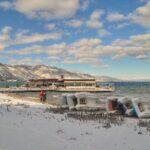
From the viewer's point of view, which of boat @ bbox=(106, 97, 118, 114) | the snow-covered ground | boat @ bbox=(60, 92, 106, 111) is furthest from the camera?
boat @ bbox=(60, 92, 106, 111)

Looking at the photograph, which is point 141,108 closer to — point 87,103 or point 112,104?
point 112,104

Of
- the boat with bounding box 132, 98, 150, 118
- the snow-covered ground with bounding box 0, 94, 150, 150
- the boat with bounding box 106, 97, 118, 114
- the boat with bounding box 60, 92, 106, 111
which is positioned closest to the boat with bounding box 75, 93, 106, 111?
the boat with bounding box 60, 92, 106, 111

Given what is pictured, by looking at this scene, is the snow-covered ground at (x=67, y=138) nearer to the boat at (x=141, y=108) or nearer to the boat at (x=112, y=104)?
the boat at (x=141, y=108)

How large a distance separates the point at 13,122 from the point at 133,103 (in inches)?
553

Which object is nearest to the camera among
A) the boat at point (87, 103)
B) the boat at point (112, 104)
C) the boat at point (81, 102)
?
the boat at point (112, 104)

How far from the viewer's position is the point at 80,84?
117 m

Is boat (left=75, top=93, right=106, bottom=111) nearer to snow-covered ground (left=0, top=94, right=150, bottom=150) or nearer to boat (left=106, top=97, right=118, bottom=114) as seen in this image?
boat (left=106, top=97, right=118, bottom=114)

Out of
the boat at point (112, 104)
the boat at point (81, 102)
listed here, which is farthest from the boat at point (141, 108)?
the boat at point (81, 102)

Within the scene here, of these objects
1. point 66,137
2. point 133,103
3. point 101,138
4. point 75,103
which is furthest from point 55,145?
point 75,103

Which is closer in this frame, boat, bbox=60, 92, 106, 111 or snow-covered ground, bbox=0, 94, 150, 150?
snow-covered ground, bbox=0, 94, 150, 150

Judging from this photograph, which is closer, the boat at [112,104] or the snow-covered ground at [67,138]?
the snow-covered ground at [67,138]

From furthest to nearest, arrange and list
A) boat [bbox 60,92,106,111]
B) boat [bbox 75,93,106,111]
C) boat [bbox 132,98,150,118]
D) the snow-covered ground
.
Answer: boat [bbox 60,92,106,111] < boat [bbox 75,93,106,111] < boat [bbox 132,98,150,118] < the snow-covered ground

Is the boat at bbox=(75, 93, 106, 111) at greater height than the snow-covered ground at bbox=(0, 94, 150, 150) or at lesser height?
greater

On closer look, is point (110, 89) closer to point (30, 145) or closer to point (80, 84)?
point (80, 84)
